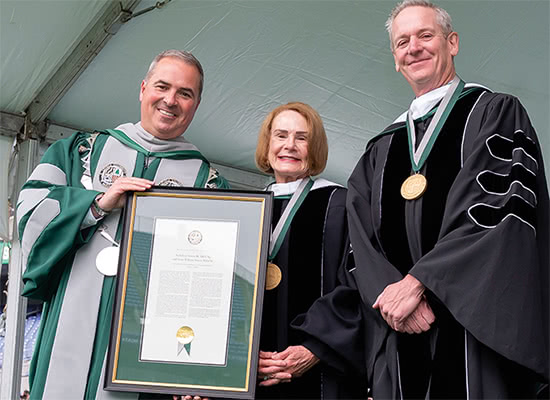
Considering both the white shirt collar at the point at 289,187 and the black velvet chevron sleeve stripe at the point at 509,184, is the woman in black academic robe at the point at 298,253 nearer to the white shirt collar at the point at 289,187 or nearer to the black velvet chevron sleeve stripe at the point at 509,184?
the white shirt collar at the point at 289,187

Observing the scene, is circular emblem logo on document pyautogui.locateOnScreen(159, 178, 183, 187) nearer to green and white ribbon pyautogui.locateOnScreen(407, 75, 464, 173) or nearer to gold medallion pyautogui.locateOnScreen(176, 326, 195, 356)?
gold medallion pyautogui.locateOnScreen(176, 326, 195, 356)

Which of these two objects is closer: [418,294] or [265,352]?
[418,294]

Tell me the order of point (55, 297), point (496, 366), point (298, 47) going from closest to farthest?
1. point (496, 366)
2. point (55, 297)
3. point (298, 47)

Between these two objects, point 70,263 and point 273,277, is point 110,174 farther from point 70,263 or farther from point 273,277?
point 273,277

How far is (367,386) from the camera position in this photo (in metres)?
2.67

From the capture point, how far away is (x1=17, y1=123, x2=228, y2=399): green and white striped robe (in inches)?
95.1

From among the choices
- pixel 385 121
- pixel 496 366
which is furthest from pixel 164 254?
pixel 385 121

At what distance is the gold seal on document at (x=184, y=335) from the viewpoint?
2285 mm

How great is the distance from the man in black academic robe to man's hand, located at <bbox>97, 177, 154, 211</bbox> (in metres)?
0.81

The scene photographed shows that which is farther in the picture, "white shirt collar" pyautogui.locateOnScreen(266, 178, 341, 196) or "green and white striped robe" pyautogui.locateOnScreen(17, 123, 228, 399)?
"white shirt collar" pyautogui.locateOnScreen(266, 178, 341, 196)

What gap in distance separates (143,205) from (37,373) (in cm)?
78

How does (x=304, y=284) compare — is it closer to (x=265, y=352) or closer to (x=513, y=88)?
(x=265, y=352)

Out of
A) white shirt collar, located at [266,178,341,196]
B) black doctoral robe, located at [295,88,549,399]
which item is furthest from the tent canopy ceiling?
black doctoral robe, located at [295,88,549,399]

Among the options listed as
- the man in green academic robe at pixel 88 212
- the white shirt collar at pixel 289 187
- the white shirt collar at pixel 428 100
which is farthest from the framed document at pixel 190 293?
the white shirt collar at pixel 428 100
